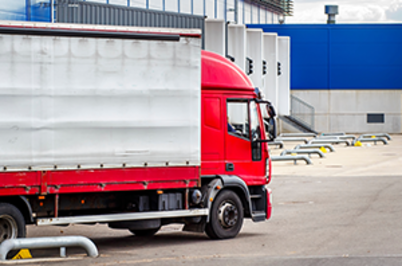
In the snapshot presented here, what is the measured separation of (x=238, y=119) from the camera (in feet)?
35.9

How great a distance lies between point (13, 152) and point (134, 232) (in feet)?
10.8

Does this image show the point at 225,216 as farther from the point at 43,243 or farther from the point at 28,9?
the point at 28,9

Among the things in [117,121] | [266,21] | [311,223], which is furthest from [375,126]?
[117,121]

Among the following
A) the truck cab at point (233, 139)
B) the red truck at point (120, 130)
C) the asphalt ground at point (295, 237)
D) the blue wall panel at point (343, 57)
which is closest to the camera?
the asphalt ground at point (295, 237)

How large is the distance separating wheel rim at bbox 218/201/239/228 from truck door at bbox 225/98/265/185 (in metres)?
0.51

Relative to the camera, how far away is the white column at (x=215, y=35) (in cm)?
3041

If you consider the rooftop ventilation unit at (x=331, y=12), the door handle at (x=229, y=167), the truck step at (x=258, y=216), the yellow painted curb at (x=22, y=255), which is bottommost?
the yellow painted curb at (x=22, y=255)

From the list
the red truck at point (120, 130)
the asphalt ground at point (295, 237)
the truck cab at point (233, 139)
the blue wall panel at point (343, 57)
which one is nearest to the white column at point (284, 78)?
the blue wall panel at point (343, 57)

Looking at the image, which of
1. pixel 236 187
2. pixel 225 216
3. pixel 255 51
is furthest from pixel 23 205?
pixel 255 51

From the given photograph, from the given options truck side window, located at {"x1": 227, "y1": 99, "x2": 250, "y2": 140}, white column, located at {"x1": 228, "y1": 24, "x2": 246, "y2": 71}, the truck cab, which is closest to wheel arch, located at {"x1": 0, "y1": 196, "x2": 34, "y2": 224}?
the truck cab

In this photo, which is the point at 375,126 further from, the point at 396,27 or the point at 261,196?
the point at 261,196

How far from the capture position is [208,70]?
10.6 metres

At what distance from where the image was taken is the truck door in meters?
10.8

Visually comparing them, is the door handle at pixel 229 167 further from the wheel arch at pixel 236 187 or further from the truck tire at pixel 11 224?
the truck tire at pixel 11 224
